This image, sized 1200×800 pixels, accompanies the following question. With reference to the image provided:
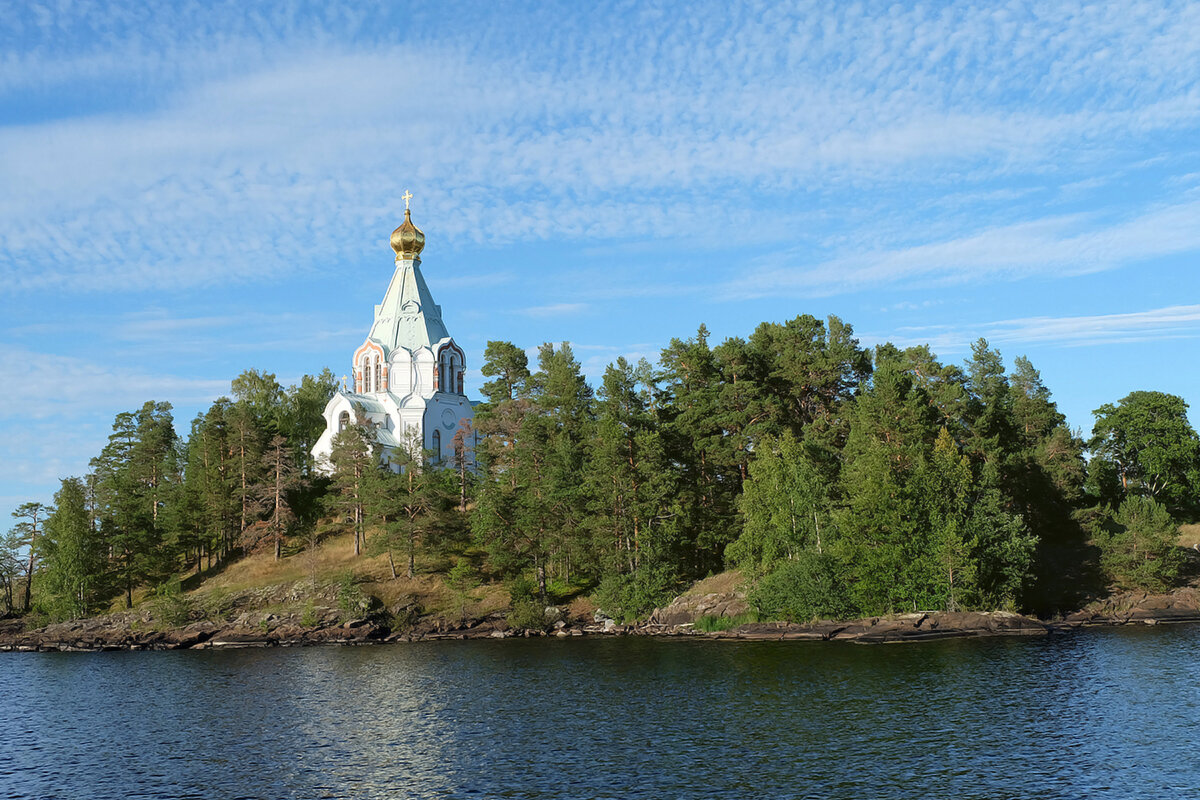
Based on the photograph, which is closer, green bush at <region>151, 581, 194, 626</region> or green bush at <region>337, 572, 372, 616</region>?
green bush at <region>337, 572, 372, 616</region>

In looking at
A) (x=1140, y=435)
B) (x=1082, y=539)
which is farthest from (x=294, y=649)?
(x=1140, y=435)

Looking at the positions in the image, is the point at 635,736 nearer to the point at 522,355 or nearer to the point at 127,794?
the point at 127,794

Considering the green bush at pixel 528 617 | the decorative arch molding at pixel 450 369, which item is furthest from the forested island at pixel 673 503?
the decorative arch molding at pixel 450 369

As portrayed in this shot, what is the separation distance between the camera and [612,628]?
2320 inches

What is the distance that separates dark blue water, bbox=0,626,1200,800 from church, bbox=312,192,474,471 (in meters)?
33.9

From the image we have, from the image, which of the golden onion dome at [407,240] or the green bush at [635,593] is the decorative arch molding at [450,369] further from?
the green bush at [635,593]

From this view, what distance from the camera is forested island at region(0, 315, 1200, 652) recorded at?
171 feet

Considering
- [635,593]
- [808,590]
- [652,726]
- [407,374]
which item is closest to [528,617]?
[635,593]

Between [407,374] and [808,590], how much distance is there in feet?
141

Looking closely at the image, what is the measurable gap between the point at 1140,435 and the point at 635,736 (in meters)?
62.2

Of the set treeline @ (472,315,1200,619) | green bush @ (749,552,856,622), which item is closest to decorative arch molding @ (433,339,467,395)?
treeline @ (472,315,1200,619)

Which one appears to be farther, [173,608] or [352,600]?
[173,608]

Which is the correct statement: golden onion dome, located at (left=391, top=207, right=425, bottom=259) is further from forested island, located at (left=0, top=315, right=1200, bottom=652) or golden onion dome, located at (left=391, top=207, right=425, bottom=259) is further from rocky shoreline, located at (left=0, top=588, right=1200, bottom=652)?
rocky shoreline, located at (left=0, top=588, right=1200, bottom=652)

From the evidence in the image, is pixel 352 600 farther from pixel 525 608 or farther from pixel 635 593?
pixel 635 593
